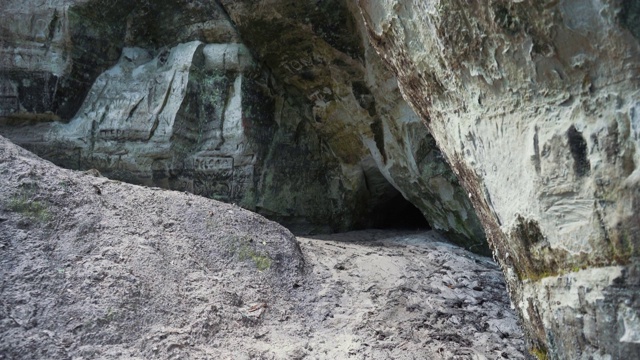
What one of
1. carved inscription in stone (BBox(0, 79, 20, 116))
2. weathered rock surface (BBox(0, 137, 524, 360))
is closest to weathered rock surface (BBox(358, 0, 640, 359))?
weathered rock surface (BBox(0, 137, 524, 360))

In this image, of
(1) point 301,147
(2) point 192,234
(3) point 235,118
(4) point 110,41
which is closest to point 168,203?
(2) point 192,234

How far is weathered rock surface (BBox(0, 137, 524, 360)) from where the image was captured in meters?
2.77

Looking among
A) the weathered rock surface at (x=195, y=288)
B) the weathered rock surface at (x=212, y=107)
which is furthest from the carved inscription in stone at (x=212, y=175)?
the weathered rock surface at (x=195, y=288)

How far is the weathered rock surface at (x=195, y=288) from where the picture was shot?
2.77 m

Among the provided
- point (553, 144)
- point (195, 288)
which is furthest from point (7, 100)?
point (553, 144)

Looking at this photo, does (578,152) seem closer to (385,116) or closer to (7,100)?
(385,116)

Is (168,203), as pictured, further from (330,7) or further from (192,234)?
(330,7)

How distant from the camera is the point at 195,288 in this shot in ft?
10.5

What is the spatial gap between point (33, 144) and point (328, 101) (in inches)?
105

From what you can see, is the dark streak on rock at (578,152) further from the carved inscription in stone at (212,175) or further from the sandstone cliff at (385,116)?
the carved inscription in stone at (212,175)

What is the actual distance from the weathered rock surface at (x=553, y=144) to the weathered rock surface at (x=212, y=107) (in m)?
2.31

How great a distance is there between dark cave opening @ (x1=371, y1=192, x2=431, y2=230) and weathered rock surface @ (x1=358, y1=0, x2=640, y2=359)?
3313 mm

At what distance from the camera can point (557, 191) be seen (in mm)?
2111

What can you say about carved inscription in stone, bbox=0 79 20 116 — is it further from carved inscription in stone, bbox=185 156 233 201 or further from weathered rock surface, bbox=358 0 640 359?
weathered rock surface, bbox=358 0 640 359
